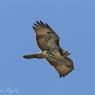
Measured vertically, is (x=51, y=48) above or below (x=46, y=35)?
below

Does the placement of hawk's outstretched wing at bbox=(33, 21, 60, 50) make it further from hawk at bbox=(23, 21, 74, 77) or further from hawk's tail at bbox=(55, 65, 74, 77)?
hawk's tail at bbox=(55, 65, 74, 77)

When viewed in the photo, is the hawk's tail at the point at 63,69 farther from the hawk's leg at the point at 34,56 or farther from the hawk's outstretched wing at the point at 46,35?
the hawk's leg at the point at 34,56

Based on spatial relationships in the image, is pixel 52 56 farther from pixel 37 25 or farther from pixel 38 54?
pixel 37 25

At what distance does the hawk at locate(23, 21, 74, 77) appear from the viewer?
418 inches

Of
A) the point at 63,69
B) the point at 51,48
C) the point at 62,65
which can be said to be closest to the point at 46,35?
the point at 51,48

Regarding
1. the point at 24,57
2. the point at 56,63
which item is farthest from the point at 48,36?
the point at 24,57

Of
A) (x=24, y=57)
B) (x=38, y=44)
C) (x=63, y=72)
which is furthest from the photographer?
(x=63, y=72)

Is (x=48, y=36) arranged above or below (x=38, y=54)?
above

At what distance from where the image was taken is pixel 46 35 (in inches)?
439

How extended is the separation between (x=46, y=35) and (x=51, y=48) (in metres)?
0.59

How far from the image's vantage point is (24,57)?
9.76m

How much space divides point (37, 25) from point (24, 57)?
1.85 meters

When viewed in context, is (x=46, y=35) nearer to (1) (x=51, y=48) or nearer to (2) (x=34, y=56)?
(1) (x=51, y=48)

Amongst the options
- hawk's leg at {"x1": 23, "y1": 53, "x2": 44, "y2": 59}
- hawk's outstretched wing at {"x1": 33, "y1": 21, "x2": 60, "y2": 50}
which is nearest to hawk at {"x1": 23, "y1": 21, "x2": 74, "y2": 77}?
hawk's outstretched wing at {"x1": 33, "y1": 21, "x2": 60, "y2": 50}
